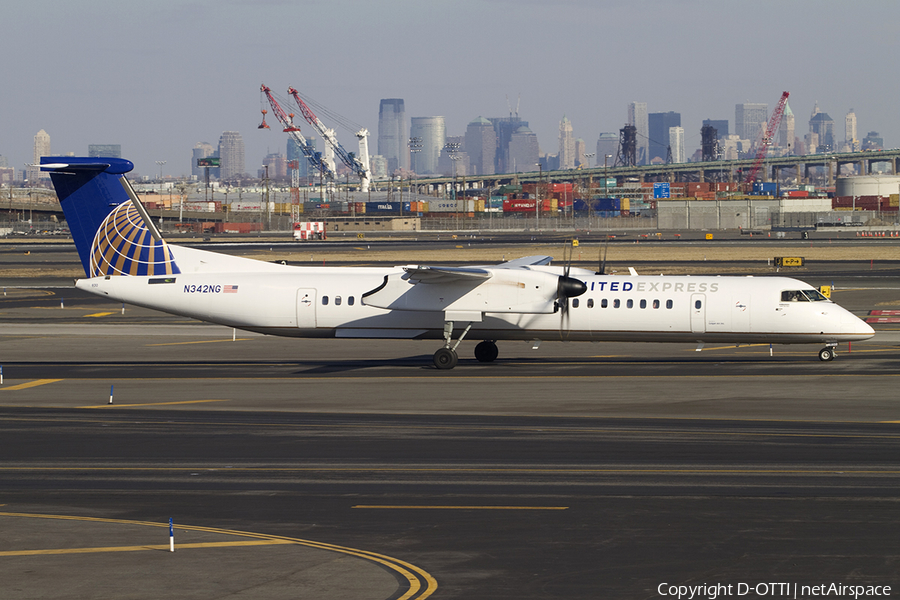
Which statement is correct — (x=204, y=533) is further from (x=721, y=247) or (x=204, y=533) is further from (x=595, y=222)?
(x=595, y=222)

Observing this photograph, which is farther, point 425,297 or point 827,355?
point 425,297

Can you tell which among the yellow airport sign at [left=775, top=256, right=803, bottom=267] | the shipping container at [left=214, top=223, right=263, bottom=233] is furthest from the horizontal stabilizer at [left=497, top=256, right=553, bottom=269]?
the shipping container at [left=214, top=223, right=263, bottom=233]

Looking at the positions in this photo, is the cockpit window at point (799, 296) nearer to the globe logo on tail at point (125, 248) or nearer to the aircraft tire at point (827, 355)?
the aircraft tire at point (827, 355)

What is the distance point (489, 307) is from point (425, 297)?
225cm

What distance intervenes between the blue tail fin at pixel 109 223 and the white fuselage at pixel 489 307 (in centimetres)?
62

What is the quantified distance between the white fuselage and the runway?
51.2 inches

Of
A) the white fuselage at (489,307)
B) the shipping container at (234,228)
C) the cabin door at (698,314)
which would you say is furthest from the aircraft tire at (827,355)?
the shipping container at (234,228)

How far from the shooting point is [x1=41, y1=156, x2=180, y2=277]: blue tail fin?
3434cm

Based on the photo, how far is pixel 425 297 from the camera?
3338cm

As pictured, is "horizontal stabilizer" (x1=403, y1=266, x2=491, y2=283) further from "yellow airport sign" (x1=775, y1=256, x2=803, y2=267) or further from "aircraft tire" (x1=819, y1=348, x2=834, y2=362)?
"yellow airport sign" (x1=775, y1=256, x2=803, y2=267)

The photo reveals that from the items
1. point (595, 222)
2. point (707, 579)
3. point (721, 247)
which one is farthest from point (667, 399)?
point (595, 222)

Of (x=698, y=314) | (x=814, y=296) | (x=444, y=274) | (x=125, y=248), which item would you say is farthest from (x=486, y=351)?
(x=125, y=248)

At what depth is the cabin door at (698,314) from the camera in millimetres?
32375

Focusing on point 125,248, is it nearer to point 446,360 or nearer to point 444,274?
point 444,274
